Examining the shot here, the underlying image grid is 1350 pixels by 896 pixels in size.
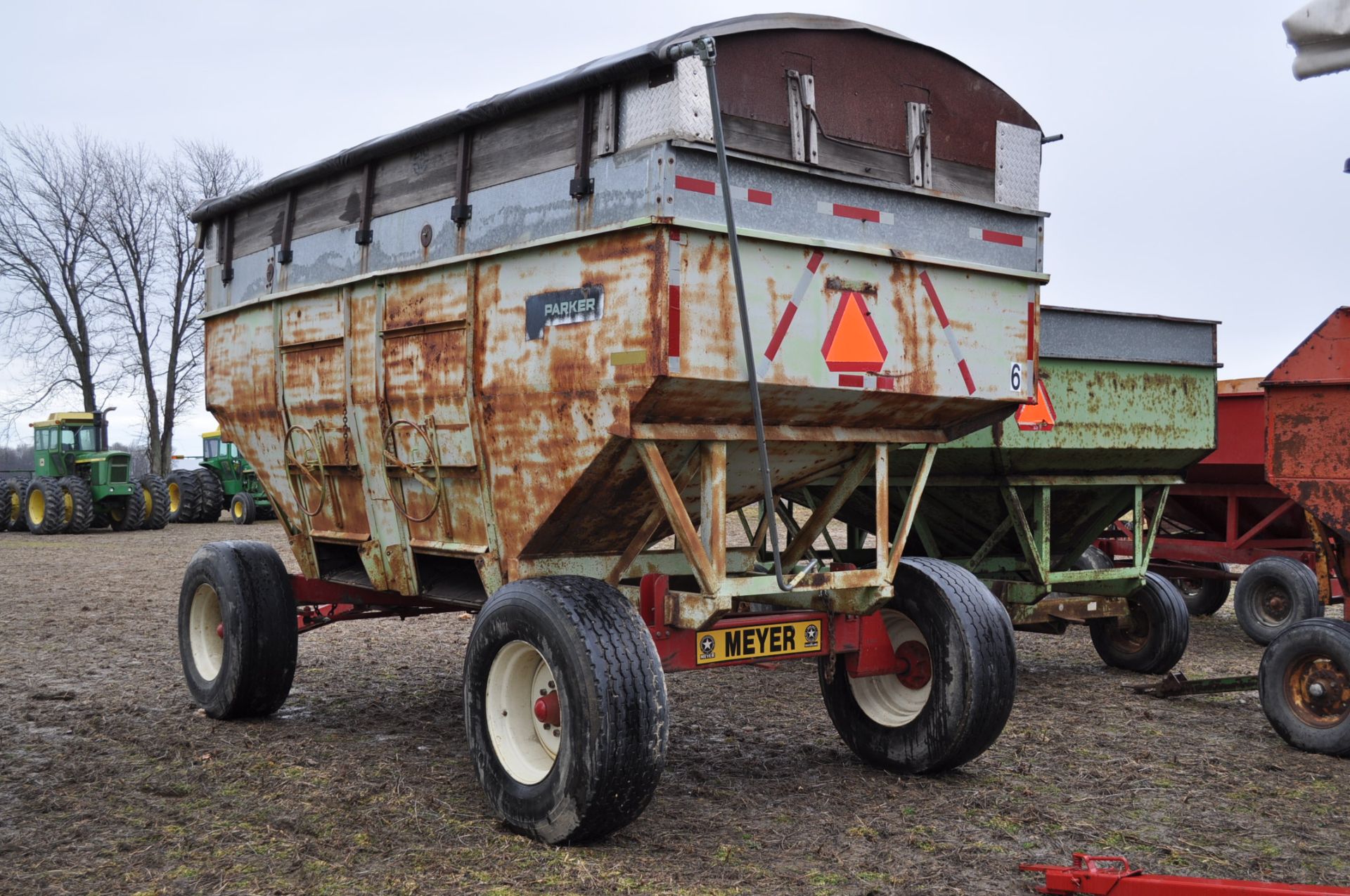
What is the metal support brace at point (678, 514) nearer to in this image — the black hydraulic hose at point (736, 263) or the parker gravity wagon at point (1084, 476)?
the black hydraulic hose at point (736, 263)

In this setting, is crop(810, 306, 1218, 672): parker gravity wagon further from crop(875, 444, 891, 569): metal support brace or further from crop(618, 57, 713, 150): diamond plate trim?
crop(618, 57, 713, 150): diamond plate trim

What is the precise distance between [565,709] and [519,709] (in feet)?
1.74

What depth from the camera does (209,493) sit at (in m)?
28.3

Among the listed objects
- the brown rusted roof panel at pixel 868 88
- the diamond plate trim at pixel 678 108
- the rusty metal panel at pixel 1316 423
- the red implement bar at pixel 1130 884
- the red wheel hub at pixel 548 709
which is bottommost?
the red implement bar at pixel 1130 884

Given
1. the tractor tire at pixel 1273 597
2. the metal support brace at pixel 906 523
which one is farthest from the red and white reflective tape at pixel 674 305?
the tractor tire at pixel 1273 597

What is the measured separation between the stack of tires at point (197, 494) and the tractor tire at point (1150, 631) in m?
23.6

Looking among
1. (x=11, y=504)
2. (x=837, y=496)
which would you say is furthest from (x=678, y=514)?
(x=11, y=504)

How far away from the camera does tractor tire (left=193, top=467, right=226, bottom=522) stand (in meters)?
28.3

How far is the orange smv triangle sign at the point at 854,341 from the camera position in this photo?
4922mm

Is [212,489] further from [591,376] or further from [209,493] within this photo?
[591,376]

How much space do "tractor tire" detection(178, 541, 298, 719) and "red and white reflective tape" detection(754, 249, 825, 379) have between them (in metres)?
3.28

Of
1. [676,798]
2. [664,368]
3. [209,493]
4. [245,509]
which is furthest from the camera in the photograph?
[209,493]

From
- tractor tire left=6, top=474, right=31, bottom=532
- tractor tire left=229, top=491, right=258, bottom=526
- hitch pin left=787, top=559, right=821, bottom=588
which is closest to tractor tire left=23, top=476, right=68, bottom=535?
tractor tire left=6, top=474, right=31, bottom=532

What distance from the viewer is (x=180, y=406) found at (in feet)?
128
